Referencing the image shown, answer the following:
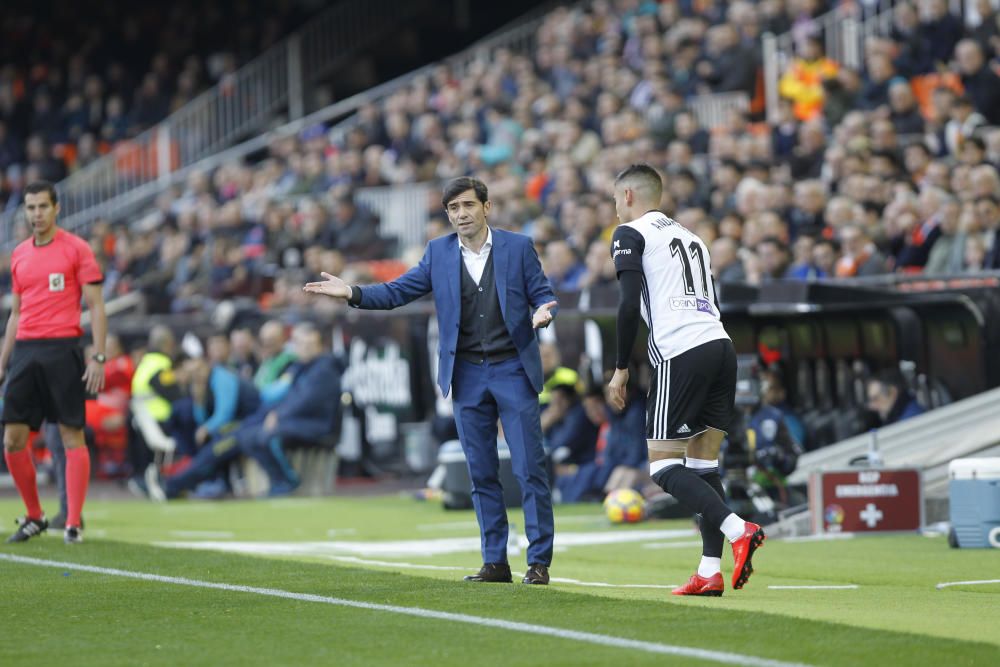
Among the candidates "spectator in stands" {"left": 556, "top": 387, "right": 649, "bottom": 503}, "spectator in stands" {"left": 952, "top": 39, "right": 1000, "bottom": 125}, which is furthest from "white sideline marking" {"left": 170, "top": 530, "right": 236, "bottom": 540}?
"spectator in stands" {"left": 952, "top": 39, "right": 1000, "bottom": 125}

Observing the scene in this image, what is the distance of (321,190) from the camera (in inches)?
1090

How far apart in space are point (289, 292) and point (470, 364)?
14339mm

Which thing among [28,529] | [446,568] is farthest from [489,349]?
[28,529]

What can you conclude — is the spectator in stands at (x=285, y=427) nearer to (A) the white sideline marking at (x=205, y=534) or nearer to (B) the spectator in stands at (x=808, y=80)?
(A) the white sideline marking at (x=205, y=534)

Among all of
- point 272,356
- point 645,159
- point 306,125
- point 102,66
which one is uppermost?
point 102,66

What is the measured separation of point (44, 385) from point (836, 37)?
13.1 metres

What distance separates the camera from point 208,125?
32344 millimetres

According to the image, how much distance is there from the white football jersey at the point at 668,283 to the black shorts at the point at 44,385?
4.65 metres

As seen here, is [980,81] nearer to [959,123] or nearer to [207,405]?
[959,123]

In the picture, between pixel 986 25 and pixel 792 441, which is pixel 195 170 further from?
pixel 792 441

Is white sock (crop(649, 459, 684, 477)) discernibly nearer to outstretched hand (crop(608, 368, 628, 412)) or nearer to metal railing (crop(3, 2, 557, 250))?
outstretched hand (crop(608, 368, 628, 412))

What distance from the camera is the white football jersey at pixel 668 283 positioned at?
8219 mm

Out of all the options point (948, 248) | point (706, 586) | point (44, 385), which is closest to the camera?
point (706, 586)

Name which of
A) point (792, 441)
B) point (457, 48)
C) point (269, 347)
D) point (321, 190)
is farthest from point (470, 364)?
point (457, 48)
